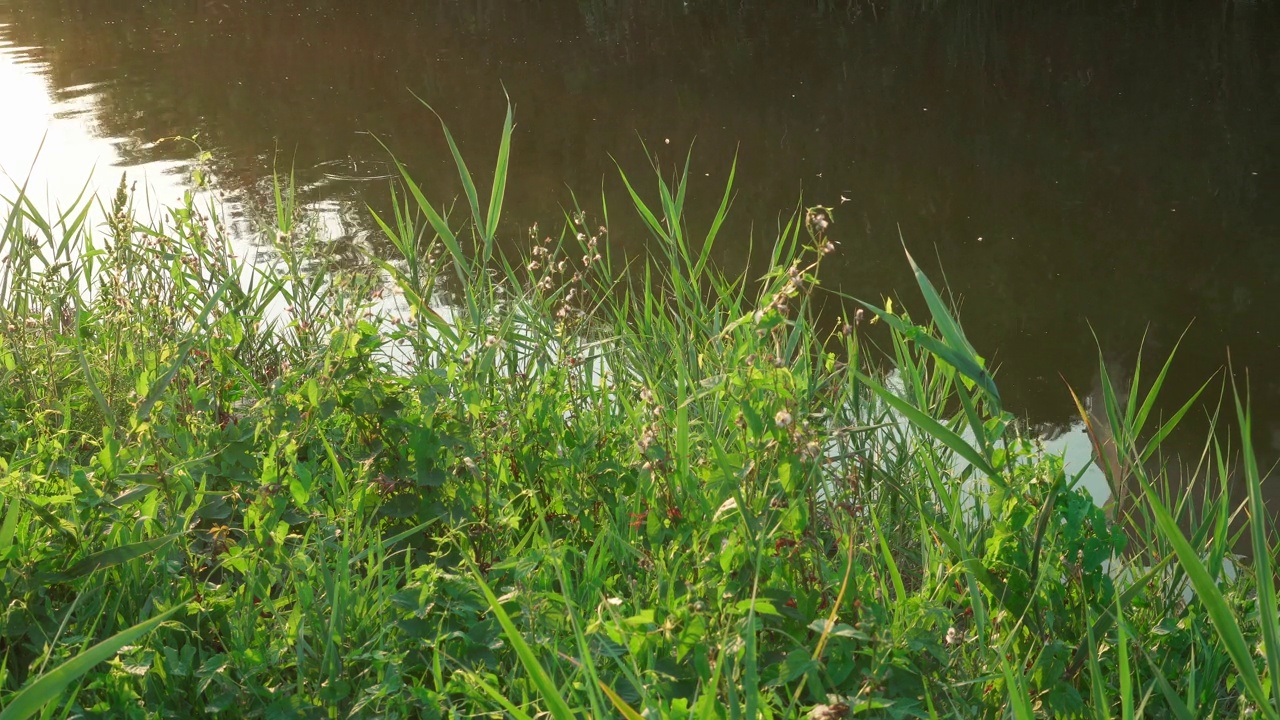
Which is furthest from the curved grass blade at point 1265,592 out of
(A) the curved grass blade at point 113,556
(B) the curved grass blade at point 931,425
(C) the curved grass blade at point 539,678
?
(A) the curved grass blade at point 113,556

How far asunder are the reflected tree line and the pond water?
0.03 m

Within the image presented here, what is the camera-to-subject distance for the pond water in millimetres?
4637

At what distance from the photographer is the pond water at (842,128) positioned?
15.2ft

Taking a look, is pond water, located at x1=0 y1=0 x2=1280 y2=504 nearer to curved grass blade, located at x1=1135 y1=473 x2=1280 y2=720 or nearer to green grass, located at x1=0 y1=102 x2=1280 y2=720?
green grass, located at x1=0 y1=102 x2=1280 y2=720

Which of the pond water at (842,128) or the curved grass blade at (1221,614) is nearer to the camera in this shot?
the curved grass blade at (1221,614)

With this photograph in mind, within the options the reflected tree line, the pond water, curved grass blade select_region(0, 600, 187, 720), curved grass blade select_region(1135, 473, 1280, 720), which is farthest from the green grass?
the reflected tree line

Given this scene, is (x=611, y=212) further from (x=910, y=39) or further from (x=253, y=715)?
(x=910, y=39)

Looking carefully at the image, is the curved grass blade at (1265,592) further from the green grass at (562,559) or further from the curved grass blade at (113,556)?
the curved grass blade at (113,556)

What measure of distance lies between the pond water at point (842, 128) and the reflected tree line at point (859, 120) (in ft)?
0.09

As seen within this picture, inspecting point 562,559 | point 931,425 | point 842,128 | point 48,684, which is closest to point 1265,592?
point 931,425

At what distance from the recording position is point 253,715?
1.56 meters

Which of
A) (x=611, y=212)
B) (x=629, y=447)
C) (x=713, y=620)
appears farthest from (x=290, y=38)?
(x=713, y=620)

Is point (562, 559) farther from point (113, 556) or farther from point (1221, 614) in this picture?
point (1221, 614)

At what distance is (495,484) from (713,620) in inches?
28.2
